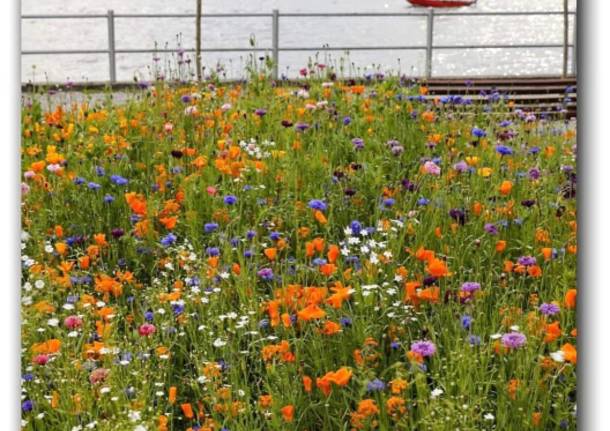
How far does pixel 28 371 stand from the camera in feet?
6.72

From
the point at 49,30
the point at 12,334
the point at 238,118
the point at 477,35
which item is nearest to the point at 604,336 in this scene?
the point at 12,334

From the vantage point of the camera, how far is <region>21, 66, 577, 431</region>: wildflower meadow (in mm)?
1904

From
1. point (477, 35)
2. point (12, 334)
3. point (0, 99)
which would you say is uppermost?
point (477, 35)

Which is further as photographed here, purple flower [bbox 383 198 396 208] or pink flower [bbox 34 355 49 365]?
purple flower [bbox 383 198 396 208]

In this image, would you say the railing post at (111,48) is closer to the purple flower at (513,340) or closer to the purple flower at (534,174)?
the purple flower at (534,174)

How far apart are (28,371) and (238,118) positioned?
6.85ft

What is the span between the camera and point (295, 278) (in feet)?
8.13

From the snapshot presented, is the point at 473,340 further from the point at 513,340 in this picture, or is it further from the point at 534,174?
the point at 534,174

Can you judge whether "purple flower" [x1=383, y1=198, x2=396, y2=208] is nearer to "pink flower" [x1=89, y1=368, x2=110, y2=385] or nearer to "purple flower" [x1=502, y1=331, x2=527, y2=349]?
"purple flower" [x1=502, y1=331, x2=527, y2=349]

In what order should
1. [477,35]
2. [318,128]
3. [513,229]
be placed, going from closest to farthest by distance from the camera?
1. [513,229]
2. [318,128]
3. [477,35]

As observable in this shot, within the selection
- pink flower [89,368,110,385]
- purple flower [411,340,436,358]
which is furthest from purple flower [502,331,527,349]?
pink flower [89,368,110,385]

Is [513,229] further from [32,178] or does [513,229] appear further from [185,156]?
[32,178]

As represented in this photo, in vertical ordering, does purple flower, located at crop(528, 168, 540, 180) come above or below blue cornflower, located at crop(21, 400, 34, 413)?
above

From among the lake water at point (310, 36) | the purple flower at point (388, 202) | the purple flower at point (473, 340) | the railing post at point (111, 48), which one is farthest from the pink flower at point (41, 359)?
the railing post at point (111, 48)
